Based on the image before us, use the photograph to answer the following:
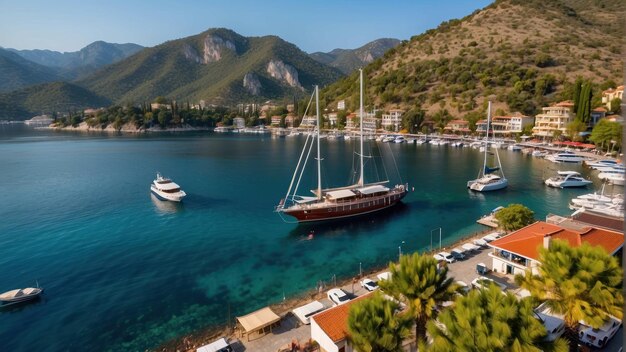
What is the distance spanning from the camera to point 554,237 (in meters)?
25.6

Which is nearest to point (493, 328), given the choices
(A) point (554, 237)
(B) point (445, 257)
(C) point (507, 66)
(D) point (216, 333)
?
(A) point (554, 237)

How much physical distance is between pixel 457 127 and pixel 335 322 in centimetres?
13176

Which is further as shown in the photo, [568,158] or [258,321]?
[568,158]

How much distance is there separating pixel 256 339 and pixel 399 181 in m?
52.7

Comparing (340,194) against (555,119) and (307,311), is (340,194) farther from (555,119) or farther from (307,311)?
(555,119)

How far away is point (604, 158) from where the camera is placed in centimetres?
7962

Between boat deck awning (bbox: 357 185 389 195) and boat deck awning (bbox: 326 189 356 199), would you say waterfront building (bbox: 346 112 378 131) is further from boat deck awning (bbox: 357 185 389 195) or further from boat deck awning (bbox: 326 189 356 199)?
boat deck awning (bbox: 326 189 356 199)

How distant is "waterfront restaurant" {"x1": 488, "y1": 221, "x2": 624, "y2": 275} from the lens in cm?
2505

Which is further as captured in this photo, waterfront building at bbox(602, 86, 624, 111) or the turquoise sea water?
waterfront building at bbox(602, 86, 624, 111)

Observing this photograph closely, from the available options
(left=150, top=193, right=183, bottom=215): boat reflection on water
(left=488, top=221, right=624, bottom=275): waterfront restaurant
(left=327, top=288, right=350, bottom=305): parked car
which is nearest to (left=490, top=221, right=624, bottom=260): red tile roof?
(left=488, top=221, right=624, bottom=275): waterfront restaurant

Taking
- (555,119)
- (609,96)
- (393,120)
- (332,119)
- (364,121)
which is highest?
(609,96)

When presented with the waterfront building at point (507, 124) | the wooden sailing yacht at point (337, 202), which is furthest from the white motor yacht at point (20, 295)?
the waterfront building at point (507, 124)

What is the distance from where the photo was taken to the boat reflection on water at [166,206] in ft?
172

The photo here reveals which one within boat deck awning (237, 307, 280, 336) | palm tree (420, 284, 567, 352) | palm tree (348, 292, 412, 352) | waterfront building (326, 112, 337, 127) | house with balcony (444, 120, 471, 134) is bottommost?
boat deck awning (237, 307, 280, 336)
